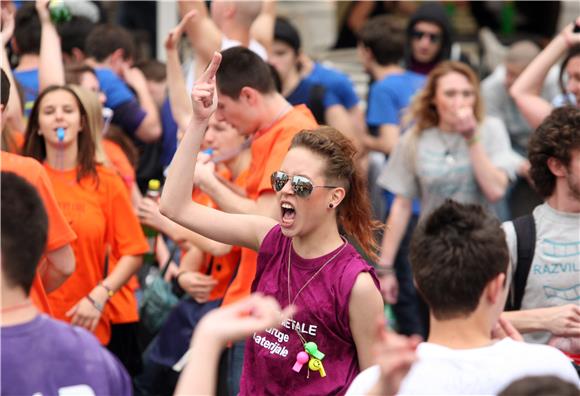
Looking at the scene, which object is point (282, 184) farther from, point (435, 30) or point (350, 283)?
point (435, 30)

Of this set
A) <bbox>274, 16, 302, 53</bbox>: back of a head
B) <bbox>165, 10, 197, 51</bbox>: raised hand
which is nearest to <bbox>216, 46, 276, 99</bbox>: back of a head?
<bbox>165, 10, 197, 51</bbox>: raised hand

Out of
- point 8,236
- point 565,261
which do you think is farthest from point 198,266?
point 8,236

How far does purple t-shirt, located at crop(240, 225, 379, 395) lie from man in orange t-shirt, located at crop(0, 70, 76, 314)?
95 centimetres

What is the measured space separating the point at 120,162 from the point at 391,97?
2693 mm

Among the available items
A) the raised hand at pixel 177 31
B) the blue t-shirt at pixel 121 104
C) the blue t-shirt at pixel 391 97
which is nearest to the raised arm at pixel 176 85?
the raised hand at pixel 177 31

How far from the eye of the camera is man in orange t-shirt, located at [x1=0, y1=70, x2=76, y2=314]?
4.65 meters

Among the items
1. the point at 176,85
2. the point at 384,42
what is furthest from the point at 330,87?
the point at 176,85

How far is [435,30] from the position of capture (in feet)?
29.0

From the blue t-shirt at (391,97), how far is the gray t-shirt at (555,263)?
387 centimetres

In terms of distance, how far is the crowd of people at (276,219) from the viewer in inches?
129

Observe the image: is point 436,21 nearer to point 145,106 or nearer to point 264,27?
point 264,27

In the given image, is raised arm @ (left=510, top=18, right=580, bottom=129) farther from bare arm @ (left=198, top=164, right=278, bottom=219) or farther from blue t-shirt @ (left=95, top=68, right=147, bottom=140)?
blue t-shirt @ (left=95, top=68, right=147, bottom=140)

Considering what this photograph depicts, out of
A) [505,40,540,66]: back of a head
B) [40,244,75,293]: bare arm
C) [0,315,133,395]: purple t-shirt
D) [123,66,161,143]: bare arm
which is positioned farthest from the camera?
[505,40,540,66]: back of a head

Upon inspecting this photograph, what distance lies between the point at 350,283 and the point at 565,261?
1.14 m
